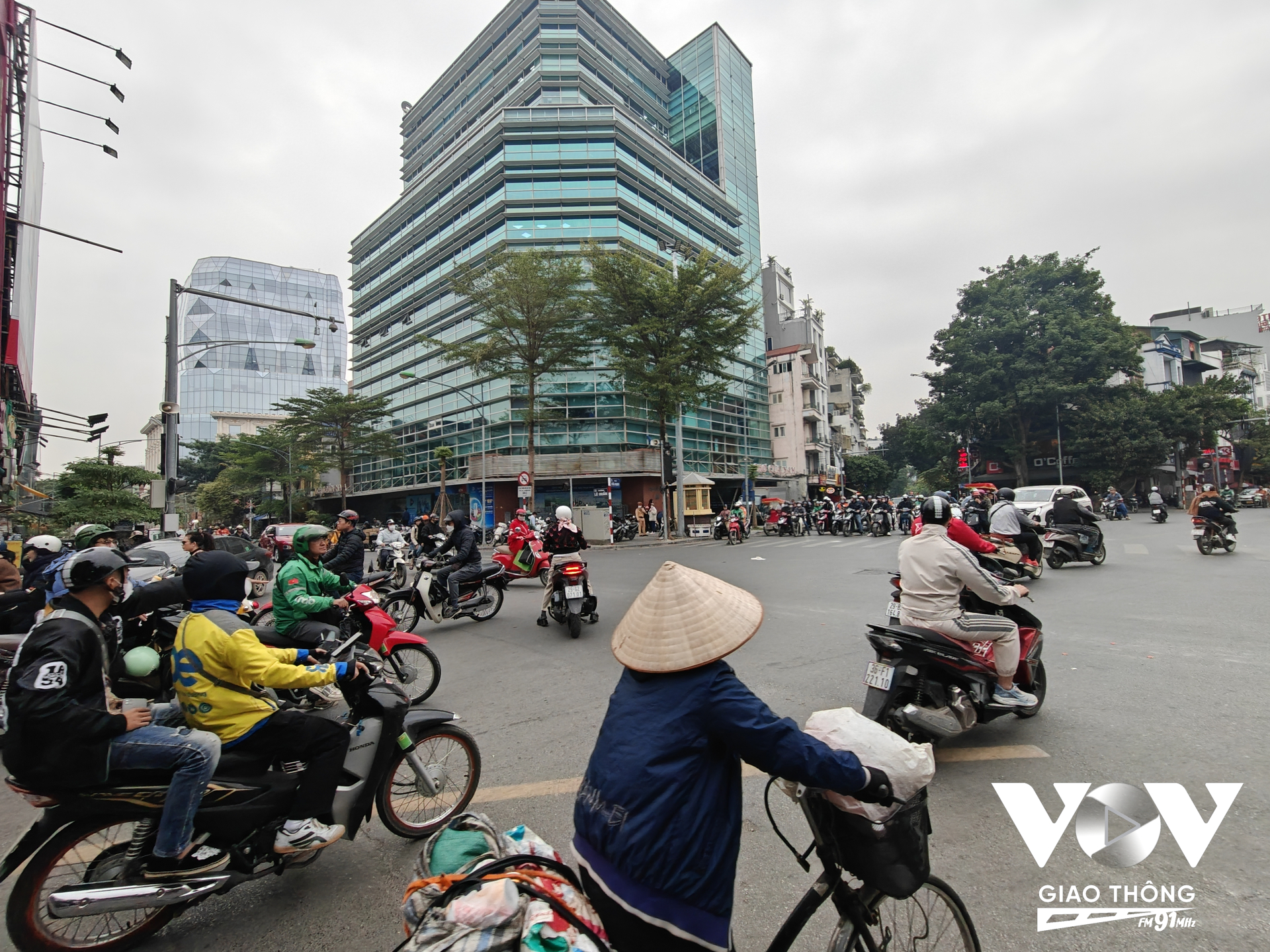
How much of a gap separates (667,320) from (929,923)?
2529 centimetres

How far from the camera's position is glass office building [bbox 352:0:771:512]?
119 feet

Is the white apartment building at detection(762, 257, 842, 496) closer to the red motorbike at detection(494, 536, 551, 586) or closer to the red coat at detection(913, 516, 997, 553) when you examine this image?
the red motorbike at detection(494, 536, 551, 586)

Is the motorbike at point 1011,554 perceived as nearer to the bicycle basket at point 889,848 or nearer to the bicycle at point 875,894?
the bicycle at point 875,894

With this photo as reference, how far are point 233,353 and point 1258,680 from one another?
4196 inches

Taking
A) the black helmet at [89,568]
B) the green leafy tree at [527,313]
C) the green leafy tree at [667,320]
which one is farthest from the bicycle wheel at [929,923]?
the green leafy tree at [527,313]

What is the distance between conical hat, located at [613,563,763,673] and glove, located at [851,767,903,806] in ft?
1.48

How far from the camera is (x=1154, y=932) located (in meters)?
2.15

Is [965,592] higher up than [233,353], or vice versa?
[233,353]

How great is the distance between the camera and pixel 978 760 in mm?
3547

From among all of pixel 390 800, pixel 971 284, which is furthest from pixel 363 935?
pixel 971 284

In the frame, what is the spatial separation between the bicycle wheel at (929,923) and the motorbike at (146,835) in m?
2.25

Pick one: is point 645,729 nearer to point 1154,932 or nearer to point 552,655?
point 1154,932

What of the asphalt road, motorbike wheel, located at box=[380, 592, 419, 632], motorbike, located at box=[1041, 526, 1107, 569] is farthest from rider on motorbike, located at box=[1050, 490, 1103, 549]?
motorbike wheel, located at box=[380, 592, 419, 632]

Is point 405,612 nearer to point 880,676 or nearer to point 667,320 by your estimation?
point 880,676
